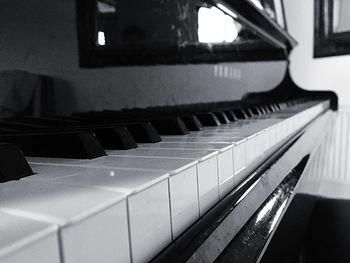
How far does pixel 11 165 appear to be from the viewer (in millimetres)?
351

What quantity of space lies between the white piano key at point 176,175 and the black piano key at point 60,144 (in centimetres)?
2

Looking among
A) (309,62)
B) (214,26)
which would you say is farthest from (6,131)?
(309,62)

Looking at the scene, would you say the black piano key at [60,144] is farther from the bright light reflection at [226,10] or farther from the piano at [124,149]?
the bright light reflection at [226,10]

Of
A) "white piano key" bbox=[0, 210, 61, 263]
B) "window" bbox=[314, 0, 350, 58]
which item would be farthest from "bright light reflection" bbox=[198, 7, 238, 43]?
"window" bbox=[314, 0, 350, 58]

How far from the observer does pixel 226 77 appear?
1.39 m

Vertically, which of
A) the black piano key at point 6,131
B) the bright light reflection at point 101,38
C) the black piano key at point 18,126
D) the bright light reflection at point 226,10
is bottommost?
the black piano key at point 6,131

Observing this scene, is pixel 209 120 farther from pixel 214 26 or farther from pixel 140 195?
pixel 140 195

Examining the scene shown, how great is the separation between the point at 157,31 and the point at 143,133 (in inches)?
15.6

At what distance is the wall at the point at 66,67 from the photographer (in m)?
0.52

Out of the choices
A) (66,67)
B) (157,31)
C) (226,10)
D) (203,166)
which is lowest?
(203,166)

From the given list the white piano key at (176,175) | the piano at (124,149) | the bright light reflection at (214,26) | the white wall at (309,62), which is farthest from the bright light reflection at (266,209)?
the white wall at (309,62)

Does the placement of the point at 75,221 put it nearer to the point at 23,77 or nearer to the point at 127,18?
the point at 23,77

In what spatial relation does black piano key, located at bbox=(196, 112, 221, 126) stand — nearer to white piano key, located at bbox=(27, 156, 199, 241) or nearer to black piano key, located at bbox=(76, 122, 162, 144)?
black piano key, located at bbox=(76, 122, 162, 144)

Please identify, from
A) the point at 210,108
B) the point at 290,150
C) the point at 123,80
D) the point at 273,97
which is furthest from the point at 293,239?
the point at 273,97
